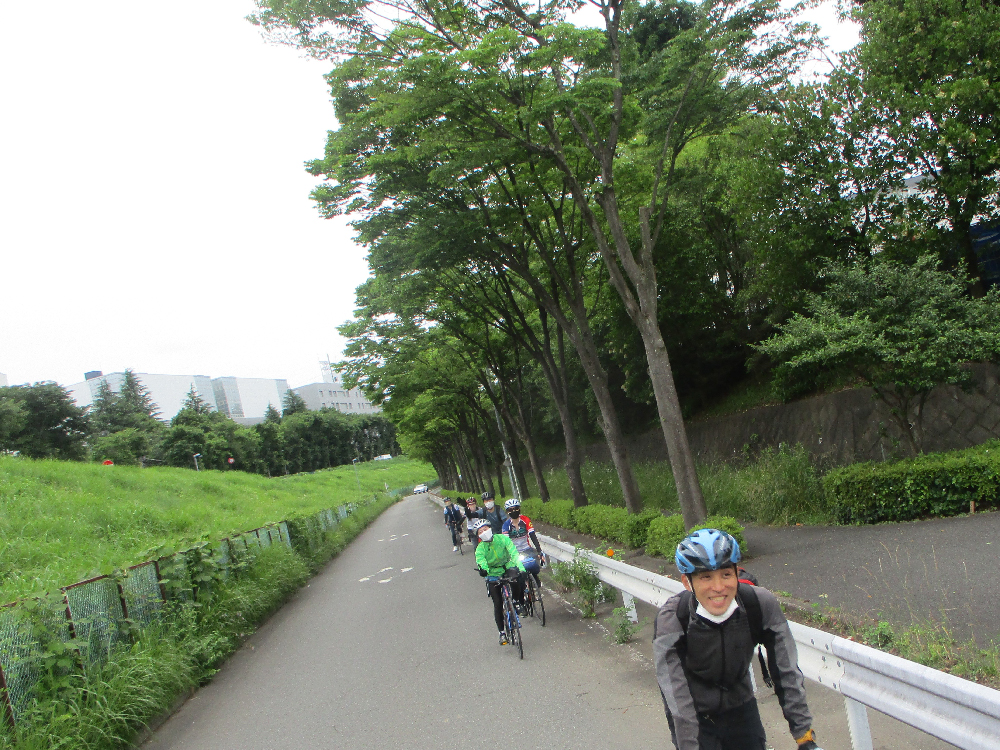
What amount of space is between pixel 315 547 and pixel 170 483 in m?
10.1

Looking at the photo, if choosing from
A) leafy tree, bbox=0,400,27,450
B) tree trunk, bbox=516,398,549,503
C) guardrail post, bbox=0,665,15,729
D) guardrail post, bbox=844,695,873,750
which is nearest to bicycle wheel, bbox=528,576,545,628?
guardrail post, bbox=0,665,15,729

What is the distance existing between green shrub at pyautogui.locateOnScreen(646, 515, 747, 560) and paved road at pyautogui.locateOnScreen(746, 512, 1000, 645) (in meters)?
0.54

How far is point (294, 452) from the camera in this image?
106500mm

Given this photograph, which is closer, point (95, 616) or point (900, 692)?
point (900, 692)

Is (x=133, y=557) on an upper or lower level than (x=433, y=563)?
upper

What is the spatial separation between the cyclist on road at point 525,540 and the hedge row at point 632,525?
6.06 feet

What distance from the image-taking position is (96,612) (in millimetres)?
8125

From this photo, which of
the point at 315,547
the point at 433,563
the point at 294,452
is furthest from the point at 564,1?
the point at 294,452

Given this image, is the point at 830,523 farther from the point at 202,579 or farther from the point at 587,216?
the point at 202,579

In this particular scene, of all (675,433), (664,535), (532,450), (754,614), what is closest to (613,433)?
(675,433)

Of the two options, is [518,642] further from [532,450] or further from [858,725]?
[532,450]

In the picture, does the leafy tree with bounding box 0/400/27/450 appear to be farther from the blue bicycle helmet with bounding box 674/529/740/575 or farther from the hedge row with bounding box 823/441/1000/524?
the blue bicycle helmet with bounding box 674/529/740/575

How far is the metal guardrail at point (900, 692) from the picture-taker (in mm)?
2818

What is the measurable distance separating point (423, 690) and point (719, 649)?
4966 mm
